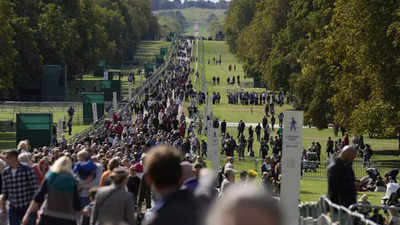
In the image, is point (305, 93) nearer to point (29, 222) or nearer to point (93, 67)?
point (29, 222)

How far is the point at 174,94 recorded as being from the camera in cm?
7781

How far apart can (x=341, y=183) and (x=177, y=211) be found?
738cm

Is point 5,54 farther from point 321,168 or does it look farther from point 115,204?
point 115,204

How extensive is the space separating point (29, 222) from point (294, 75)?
4887 centimetres

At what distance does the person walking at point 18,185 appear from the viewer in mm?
12180

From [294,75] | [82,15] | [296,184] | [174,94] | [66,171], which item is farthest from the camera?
[82,15]

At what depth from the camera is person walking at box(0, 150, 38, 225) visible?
1218 centimetres

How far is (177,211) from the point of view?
582cm

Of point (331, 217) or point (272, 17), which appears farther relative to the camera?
point (272, 17)

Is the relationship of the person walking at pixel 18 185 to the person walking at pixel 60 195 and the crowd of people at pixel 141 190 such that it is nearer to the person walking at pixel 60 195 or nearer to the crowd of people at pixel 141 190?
the crowd of people at pixel 141 190

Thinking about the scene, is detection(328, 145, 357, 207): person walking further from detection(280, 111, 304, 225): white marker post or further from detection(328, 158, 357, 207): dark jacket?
detection(280, 111, 304, 225): white marker post

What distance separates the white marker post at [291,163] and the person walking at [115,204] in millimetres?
5522

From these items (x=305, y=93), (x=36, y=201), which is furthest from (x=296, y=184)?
(x=305, y=93)

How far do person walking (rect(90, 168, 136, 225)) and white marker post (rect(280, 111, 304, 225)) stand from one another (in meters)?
5.52
